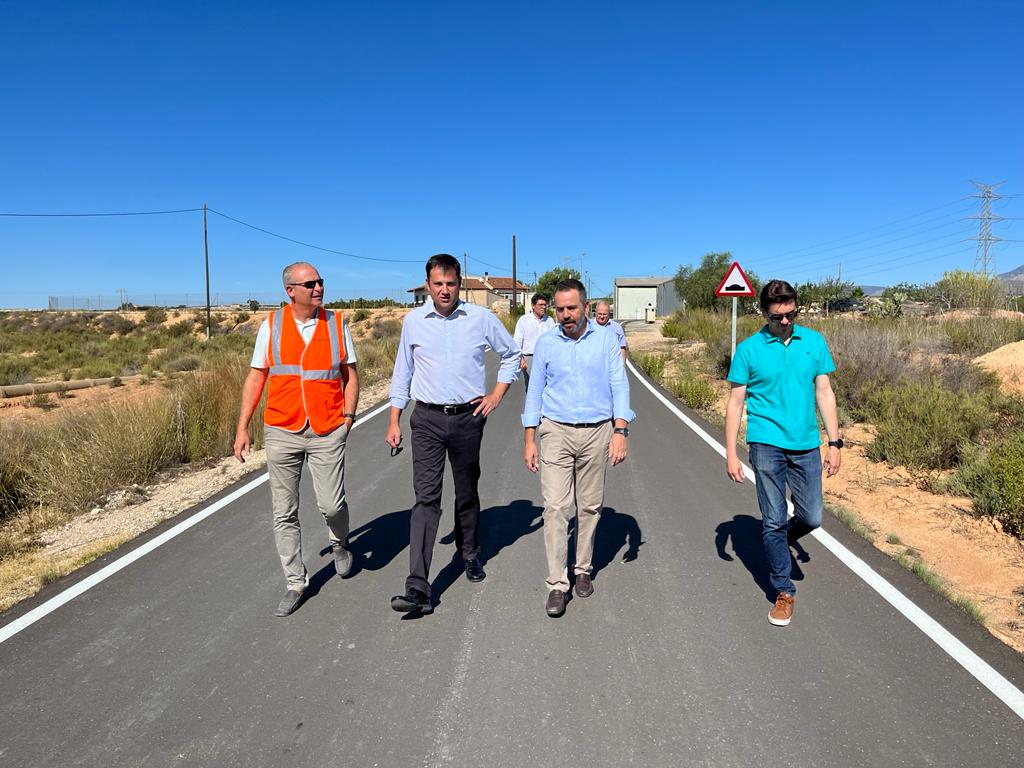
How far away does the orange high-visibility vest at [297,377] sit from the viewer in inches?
162

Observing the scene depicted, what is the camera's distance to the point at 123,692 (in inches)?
124

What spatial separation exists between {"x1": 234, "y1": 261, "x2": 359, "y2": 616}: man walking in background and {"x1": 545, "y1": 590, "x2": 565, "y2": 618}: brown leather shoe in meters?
1.46

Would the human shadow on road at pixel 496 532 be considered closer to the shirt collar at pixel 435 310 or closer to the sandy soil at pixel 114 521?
the shirt collar at pixel 435 310

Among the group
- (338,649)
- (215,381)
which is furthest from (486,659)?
(215,381)

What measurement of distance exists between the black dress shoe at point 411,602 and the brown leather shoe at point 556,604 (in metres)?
0.69

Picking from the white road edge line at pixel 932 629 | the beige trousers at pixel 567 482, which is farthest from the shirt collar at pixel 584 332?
the white road edge line at pixel 932 629

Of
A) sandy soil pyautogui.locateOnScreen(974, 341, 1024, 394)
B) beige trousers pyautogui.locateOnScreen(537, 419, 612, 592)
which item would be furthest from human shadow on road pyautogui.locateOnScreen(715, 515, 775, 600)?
sandy soil pyautogui.locateOnScreen(974, 341, 1024, 394)

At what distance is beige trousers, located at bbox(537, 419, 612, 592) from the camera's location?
159 inches

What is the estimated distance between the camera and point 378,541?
523 centimetres

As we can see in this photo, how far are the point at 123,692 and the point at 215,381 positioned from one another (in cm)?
726

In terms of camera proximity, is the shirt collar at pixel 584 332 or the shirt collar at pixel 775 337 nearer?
the shirt collar at pixel 775 337

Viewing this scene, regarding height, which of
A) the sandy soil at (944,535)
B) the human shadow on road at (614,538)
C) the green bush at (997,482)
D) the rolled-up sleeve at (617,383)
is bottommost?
the sandy soil at (944,535)

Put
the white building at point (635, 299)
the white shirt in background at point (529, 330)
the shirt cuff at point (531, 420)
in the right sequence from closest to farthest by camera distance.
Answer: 1. the shirt cuff at point (531, 420)
2. the white shirt in background at point (529, 330)
3. the white building at point (635, 299)

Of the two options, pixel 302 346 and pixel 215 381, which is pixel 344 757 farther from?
pixel 215 381
